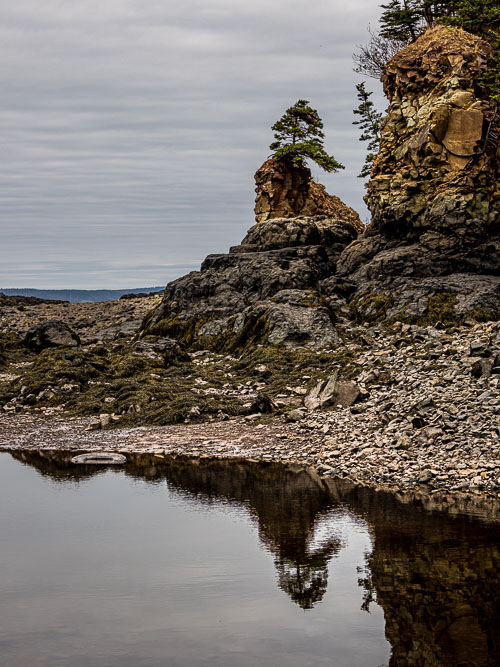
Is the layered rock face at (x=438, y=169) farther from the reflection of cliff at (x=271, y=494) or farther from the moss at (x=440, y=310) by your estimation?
the reflection of cliff at (x=271, y=494)

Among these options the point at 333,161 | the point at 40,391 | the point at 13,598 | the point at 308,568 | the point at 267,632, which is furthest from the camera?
the point at 333,161

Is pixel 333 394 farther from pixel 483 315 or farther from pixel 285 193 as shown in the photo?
pixel 285 193

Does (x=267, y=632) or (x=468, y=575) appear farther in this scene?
(x=468, y=575)

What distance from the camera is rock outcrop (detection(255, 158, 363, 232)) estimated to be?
4844 centimetres

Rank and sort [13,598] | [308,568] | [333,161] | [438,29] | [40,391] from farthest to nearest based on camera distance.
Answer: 1. [333,161]
2. [438,29]
3. [40,391]
4. [308,568]
5. [13,598]

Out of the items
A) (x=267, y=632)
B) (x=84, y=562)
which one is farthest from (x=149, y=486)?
(x=267, y=632)

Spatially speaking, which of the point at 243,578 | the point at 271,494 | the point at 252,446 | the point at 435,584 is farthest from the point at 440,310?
the point at 243,578

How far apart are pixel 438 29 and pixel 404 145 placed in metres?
7.43

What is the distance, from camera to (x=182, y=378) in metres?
27.1

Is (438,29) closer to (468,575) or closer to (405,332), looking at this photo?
(405,332)

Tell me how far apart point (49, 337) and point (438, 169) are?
23967mm

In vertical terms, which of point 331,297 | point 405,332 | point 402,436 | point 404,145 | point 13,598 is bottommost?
point 13,598

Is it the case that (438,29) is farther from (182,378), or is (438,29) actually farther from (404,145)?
(182,378)

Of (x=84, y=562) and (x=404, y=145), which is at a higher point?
(x=404, y=145)
